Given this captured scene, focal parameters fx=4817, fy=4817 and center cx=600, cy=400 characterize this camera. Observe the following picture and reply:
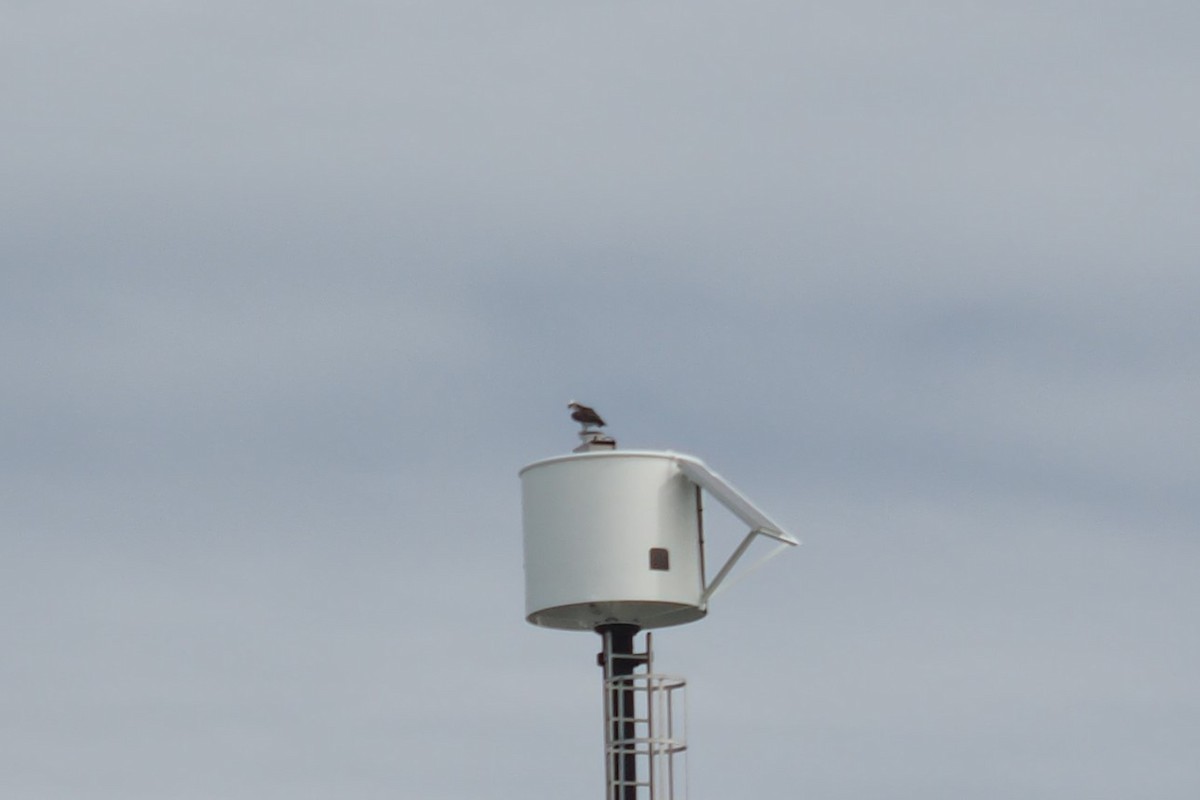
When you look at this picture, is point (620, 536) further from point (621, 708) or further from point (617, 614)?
point (621, 708)

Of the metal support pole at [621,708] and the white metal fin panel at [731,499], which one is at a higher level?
the white metal fin panel at [731,499]

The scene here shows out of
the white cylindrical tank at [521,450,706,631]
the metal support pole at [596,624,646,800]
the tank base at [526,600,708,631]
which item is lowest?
the metal support pole at [596,624,646,800]

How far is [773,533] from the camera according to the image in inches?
3912

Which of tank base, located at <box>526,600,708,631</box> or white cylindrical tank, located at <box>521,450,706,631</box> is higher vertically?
white cylindrical tank, located at <box>521,450,706,631</box>

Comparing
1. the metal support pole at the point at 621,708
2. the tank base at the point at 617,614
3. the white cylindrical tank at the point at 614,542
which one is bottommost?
the metal support pole at the point at 621,708

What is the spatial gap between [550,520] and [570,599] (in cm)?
181

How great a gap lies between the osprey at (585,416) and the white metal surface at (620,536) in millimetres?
1184

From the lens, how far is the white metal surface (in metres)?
98.4

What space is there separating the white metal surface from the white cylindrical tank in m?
0.02

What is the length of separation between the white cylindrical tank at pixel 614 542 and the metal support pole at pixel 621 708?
37cm

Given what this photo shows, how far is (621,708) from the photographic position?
98625 millimetres

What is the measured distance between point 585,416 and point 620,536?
306 centimetres

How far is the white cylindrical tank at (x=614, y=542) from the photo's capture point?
98.4m

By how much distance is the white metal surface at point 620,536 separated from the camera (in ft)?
323
